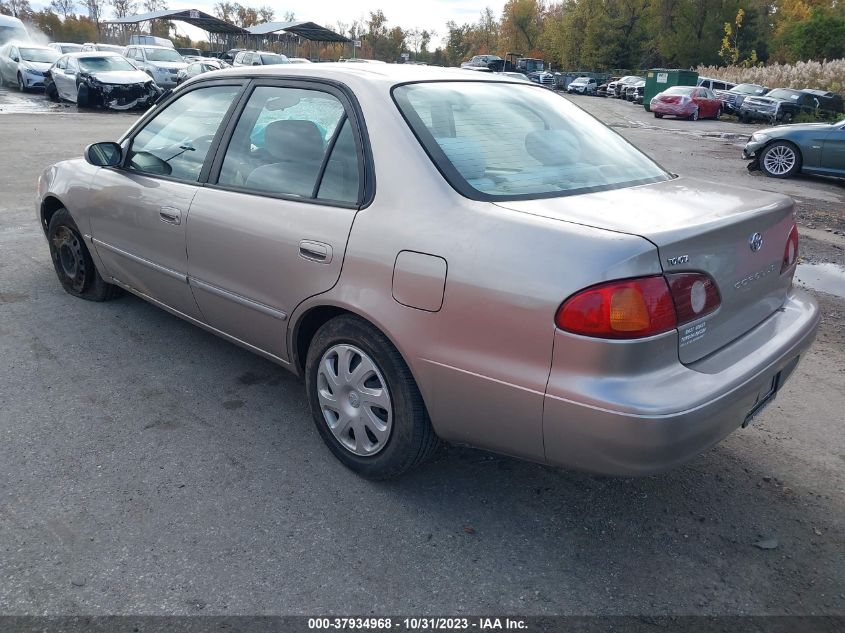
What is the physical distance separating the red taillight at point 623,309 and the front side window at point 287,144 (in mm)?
1123

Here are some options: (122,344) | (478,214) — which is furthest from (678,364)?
(122,344)

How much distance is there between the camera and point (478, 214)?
245cm

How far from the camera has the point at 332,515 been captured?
9.03 feet

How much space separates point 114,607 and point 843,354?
4354mm

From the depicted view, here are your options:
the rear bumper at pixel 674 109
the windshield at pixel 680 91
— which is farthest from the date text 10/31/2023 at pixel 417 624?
the windshield at pixel 680 91

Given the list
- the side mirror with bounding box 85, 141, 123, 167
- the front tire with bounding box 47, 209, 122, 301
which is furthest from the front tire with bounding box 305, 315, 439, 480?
the front tire with bounding box 47, 209, 122, 301

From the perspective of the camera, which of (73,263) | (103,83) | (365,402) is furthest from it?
(103,83)

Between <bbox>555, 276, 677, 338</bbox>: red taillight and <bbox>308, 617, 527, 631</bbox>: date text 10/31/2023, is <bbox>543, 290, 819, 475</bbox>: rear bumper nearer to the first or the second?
<bbox>555, 276, 677, 338</bbox>: red taillight

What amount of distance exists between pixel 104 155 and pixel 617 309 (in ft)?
10.7

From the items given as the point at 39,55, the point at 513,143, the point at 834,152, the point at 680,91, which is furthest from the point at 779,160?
the point at 39,55

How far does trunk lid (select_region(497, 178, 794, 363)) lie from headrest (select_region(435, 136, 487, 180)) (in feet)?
0.86

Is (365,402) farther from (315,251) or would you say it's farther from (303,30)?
(303,30)

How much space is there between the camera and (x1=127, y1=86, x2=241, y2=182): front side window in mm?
3654

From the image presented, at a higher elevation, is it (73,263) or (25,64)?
(25,64)
